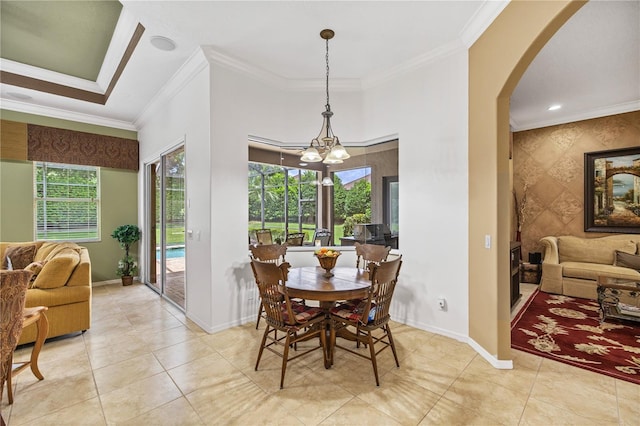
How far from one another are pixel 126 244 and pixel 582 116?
861 centimetres

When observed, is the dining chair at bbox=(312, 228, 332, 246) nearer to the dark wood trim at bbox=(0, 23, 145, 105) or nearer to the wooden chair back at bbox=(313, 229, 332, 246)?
the wooden chair back at bbox=(313, 229, 332, 246)

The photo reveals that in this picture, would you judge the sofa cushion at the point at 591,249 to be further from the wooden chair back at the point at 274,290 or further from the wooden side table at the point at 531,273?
the wooden chair back at the point at 274,290

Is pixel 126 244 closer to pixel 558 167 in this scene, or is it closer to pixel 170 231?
pixel 170 231

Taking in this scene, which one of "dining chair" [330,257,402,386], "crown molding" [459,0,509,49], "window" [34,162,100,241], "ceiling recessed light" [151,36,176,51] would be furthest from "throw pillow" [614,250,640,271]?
"window" [34,162,100,241]

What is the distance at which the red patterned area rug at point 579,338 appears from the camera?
99.8 inches

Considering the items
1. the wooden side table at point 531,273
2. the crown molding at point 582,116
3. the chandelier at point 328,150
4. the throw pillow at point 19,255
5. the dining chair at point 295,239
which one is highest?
the crown molding at point 582,116

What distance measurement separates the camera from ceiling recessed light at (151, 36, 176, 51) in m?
3.06

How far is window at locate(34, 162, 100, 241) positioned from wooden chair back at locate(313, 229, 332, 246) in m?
4.37

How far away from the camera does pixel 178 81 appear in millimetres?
3889

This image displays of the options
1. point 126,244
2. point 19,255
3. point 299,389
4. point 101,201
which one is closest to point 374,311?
point 299,389

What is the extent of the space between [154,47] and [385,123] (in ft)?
9.40

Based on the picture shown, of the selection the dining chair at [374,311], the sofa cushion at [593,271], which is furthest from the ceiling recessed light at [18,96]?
the sofa cushion at [593,271]

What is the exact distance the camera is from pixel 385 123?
3.74 m

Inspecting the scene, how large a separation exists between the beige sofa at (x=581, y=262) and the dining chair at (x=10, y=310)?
639cm
